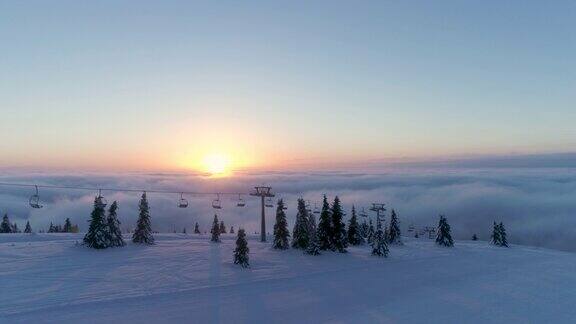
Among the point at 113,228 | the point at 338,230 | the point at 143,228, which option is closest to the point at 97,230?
the point at 113,228

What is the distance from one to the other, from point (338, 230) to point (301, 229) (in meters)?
5.82

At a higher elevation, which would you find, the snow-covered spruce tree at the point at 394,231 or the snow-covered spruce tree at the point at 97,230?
the snow-covered spruce tree at the point at 97,230

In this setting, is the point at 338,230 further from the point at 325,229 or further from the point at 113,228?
the point at 113,228

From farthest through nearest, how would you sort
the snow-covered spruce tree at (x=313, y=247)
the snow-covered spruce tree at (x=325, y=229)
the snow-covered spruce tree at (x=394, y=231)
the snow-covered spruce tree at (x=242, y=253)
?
the snow-covered spruce tree at (x=394, y=231), the snow-covered spruce tree at (x=325, y=229), the snow-covered spruce tree at (x=313, y=247), the snow-covered spruce tree at (x=242, y=253)

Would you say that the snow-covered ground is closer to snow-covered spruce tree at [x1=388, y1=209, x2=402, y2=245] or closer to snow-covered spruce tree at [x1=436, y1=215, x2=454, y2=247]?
snow-covered spruce tree at [x1=388, y1=209, x2=402, y2=245]

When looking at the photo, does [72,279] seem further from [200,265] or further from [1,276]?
[200,265]

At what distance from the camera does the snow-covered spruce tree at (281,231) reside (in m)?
63.9

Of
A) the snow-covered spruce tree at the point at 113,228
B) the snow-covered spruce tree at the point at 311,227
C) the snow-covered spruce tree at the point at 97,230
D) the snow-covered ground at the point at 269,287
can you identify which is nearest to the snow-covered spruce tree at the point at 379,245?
the snow-covered ground at the point at 269,287

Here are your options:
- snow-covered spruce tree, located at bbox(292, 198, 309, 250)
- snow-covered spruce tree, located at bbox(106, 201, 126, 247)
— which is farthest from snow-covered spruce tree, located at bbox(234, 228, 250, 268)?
snow-covered spruce tree, located at bbox(106, 201, 126, 247)

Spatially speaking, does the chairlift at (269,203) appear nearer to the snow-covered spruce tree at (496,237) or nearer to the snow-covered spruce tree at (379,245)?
the snow-covered spruce tree at (379,245)

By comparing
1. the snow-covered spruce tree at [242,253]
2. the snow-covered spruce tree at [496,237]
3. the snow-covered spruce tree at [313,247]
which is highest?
the snow-covered spruce tree at [242,253]

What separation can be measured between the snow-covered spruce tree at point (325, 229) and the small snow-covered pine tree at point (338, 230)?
0.64m

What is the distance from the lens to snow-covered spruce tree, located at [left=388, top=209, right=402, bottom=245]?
7831cm

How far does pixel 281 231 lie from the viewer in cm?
6438
